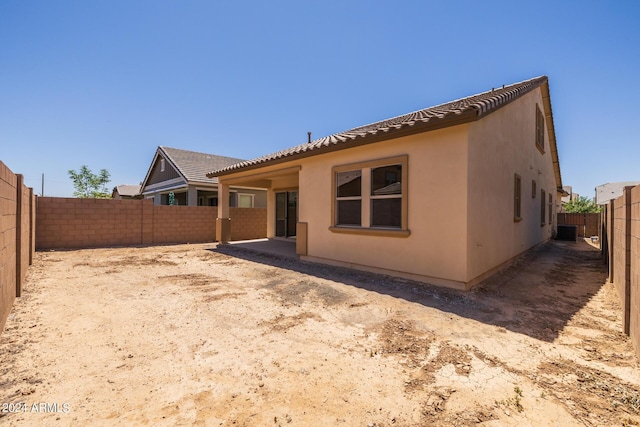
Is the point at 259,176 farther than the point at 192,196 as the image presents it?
No

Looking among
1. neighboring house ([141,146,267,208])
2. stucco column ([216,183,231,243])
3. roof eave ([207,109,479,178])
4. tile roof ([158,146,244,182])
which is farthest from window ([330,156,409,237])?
tile roof ([158,146,244,182])

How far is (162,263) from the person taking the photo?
8297 millimetres

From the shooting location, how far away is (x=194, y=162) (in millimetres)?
20125

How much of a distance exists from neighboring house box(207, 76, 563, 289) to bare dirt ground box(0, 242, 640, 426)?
2.88ft

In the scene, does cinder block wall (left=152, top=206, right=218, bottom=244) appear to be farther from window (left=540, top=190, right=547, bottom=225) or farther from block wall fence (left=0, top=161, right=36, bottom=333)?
window (left=540, top=190, right=547, bottom=225)

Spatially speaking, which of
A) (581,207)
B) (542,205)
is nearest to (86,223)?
(542,205)

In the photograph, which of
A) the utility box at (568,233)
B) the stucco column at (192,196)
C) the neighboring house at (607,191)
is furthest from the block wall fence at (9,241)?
the neighboring house at (607,191)

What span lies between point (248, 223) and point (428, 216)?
10853 mm

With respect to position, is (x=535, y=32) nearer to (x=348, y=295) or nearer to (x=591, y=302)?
(x=591, y=302)

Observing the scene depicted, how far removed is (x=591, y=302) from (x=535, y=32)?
22.8 feet

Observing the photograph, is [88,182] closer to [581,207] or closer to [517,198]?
[517,198]

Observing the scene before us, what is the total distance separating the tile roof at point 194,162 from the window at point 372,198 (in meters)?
12.1

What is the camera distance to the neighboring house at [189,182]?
17.5 meters

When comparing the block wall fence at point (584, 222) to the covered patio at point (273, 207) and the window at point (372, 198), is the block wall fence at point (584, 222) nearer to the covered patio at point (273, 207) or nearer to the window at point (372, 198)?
the covered patio at point (273, 207)
